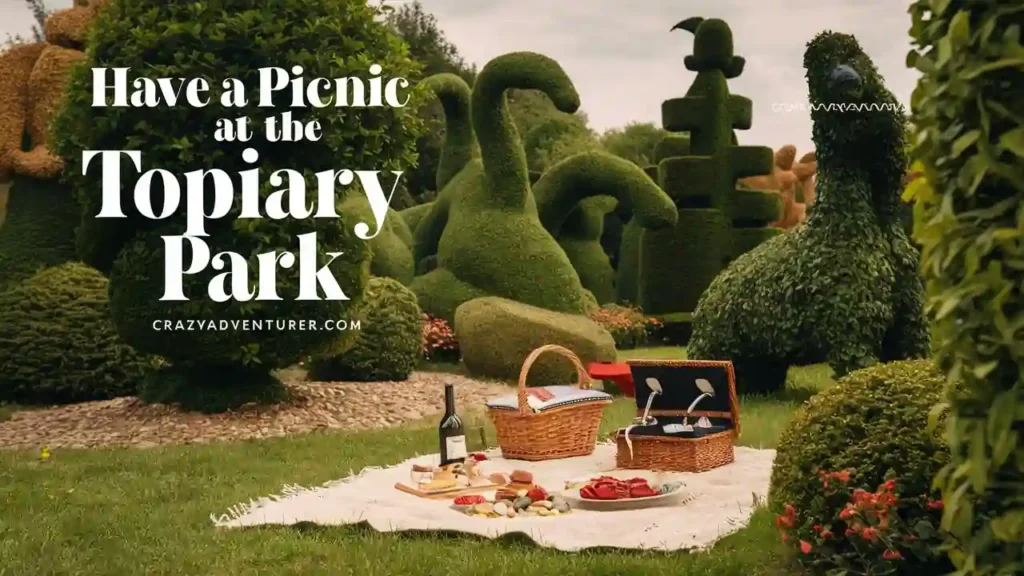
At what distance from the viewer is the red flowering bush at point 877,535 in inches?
→ 128

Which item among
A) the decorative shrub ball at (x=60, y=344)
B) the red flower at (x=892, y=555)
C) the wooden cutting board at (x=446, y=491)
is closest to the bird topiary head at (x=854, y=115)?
the wooden cutting board at (x=446, y=491)

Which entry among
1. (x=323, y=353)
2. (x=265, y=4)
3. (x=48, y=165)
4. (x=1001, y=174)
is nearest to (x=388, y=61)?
(x=265, y=4)

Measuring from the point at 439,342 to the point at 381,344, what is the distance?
2.20 meters

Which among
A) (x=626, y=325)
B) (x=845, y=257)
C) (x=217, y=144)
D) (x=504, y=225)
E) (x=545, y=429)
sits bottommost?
(x=545, y=429)

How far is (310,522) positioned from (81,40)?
7923mm

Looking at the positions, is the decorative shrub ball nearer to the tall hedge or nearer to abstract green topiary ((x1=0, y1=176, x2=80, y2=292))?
abstract green topiary ((x1=0, y1=176, x2=80, y2=292))

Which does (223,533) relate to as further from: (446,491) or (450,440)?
(450,440)

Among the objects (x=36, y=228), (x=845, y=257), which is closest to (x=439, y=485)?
(x=845, y=257)

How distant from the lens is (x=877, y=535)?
3275 mm

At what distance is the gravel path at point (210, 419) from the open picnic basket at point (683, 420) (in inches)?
123

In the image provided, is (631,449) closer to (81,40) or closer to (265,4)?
(265,4)

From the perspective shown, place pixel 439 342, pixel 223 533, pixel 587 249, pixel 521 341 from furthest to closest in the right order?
pixel 587 249
pixel 439 342
pixel 521 341
pixel 223 533

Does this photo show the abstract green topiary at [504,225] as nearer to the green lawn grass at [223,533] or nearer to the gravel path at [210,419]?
the gravel path at [210,419]

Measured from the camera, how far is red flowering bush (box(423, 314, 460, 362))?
13.8 m
